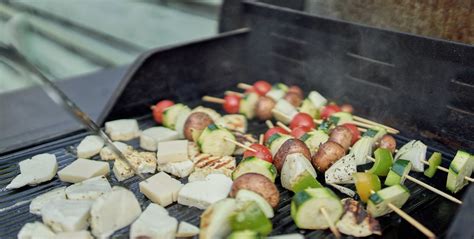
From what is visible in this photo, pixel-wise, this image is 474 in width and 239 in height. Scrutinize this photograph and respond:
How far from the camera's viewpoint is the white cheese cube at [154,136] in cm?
377

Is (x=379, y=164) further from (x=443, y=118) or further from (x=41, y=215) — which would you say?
(x=41, y=215)

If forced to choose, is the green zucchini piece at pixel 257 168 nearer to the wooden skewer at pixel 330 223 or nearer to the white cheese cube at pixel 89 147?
the wooden skewer at pixel 330 223

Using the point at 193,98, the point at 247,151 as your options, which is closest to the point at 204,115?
the point at 247,151

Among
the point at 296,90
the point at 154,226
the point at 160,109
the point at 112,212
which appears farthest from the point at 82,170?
the point at 296,90

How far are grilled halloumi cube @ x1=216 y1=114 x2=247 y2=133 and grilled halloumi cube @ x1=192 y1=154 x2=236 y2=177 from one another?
Result: 0.55 m

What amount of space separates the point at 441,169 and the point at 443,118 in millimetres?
549

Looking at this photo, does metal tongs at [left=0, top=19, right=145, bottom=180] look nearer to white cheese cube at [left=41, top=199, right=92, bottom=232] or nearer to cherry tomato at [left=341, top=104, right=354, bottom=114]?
white cheese cube at [left=41, top=199, right=92, bottom=232]

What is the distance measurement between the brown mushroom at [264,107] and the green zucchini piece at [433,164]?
5.06ft

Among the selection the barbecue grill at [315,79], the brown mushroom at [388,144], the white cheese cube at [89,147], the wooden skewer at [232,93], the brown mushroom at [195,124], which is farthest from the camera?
the wooden skewer at [232,93]

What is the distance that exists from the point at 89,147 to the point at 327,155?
1.92m

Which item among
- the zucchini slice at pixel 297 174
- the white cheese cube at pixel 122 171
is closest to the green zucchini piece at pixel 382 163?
the zucchini slice at pixel 297 174

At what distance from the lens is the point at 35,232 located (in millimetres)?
2609

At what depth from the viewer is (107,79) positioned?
18.4 ft

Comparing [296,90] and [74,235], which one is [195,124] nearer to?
[296,90]
